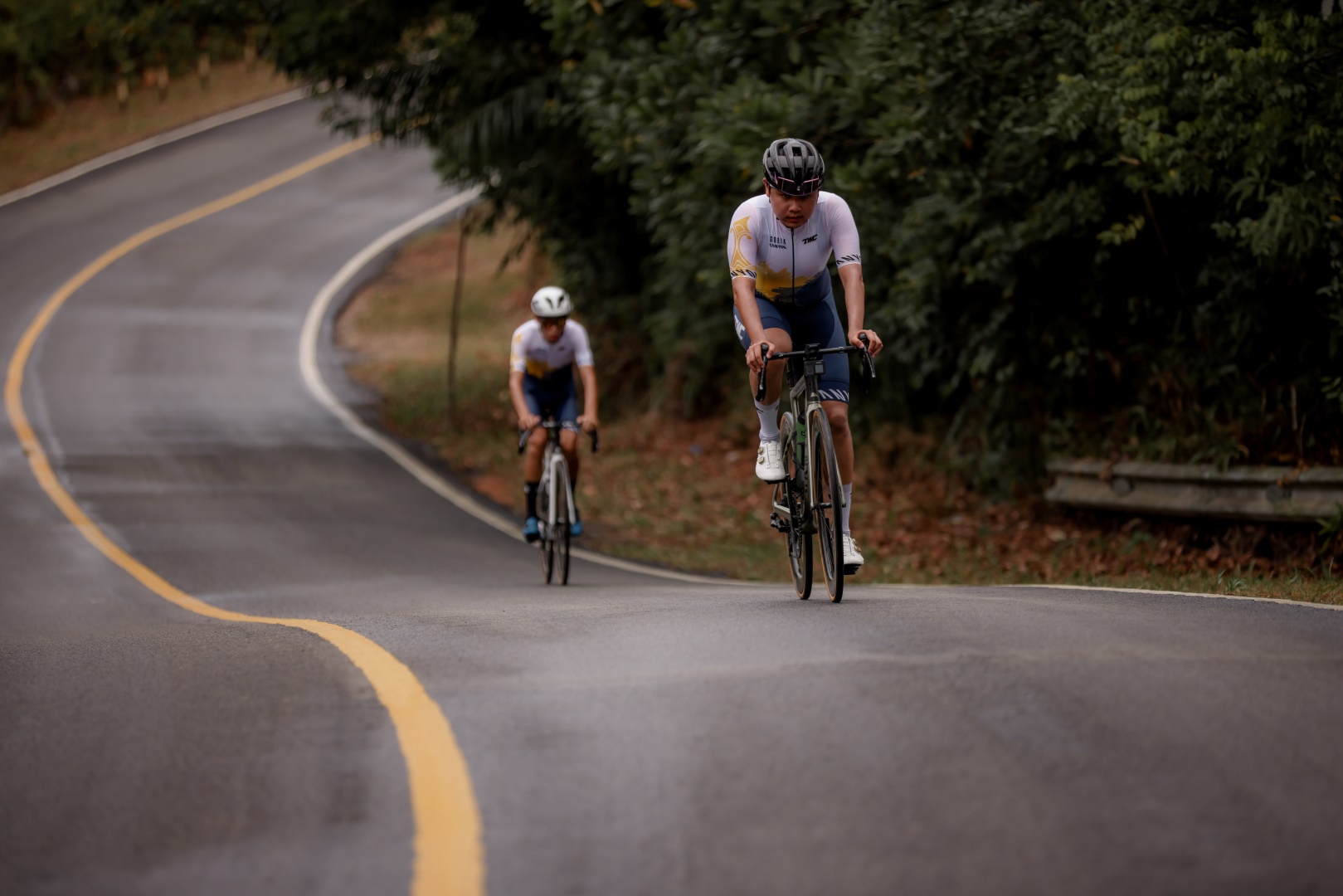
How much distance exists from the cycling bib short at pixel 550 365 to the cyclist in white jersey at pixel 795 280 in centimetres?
341

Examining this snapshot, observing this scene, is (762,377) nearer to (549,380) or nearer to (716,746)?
(716,746)

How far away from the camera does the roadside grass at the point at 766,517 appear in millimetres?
12359

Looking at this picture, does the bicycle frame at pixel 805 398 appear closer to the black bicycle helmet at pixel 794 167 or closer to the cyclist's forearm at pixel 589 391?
the black bicycle helmet at pixel 794 167

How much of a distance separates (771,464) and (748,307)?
3.70 feet

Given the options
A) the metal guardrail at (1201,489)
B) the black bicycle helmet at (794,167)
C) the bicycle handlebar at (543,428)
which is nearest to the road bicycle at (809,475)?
the black bicycle helmet at (794,167)

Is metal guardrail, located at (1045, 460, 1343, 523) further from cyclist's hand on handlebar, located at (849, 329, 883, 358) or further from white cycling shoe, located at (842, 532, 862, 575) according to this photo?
cyclist's hand on handlebar, located at (849, 329, 883, 358)

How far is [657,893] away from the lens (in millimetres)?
3461

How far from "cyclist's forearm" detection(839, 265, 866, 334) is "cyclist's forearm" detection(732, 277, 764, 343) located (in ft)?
1.59

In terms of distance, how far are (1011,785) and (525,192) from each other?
66.9 feet

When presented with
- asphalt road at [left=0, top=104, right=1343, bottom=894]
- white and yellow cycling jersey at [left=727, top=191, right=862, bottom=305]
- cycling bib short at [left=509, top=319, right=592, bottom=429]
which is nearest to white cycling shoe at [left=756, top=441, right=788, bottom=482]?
asphalt road at [left=0, top=104, right=1343, bottom=894]

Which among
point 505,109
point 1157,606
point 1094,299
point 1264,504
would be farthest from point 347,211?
point 1157,606

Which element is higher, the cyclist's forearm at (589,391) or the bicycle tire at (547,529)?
the cyclist's forearm at (589,391)

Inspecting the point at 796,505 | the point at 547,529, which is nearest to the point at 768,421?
the point at 796,505

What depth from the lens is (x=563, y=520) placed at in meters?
11.7
